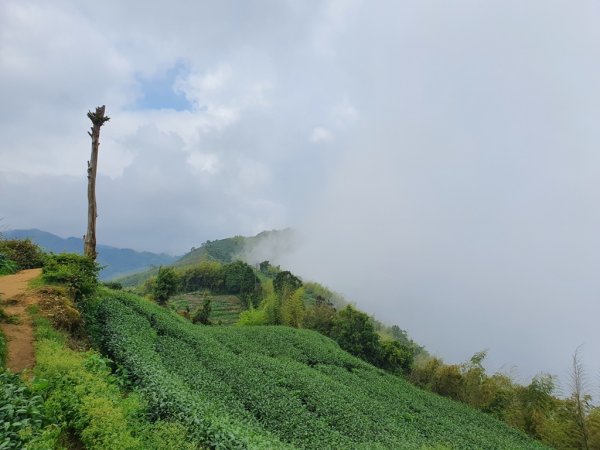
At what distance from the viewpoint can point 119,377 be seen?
32.1 feet

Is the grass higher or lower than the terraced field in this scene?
higher

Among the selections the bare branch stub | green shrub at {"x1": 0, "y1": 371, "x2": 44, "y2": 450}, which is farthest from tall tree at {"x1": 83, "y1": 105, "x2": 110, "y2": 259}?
→ green shrub at {"x1": 0, "y1": 371, "x2": 44, "y2": 450}

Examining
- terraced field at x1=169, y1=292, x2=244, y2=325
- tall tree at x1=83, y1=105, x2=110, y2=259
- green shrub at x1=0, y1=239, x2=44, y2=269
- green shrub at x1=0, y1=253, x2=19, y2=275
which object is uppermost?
tall tree at x1=83, y1=105, x2=110, y2=259

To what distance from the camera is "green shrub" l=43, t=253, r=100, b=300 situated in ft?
42.9

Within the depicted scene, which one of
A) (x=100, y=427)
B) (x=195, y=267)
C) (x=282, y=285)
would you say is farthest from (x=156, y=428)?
(x=195, y=267)

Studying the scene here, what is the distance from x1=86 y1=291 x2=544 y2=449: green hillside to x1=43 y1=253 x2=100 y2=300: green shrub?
94 centimetres

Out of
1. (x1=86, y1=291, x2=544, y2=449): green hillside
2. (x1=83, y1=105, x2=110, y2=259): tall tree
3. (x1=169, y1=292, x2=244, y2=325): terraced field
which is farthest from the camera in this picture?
(x1=169, y1=292, x2=244, y2=325): terraced field

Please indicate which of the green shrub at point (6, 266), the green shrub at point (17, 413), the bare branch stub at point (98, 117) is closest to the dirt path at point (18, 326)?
the green shrub at point (17, 413)

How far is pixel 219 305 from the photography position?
6241 cm

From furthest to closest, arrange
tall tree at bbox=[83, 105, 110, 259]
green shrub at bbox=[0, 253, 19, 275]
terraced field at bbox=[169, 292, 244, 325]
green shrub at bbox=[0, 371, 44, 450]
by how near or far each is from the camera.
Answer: terraced field at bbox=[169, 292, 244, 325], tall tree at bbox=[83, 105, 110, 259], green shrub at bbox=[0, 253, 19, 275], green shrub at bbox=[0, 371, 44, 450]

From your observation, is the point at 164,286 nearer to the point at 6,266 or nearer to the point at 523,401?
the point at 6,266

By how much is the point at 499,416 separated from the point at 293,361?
16.0m

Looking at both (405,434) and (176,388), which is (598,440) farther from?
(176,388)

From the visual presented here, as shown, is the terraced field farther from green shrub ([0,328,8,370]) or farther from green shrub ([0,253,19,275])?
green shrub ([0,328,8,370])
